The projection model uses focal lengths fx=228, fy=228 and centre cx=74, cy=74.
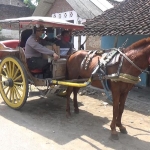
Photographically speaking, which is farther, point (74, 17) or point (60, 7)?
point (60, 7)

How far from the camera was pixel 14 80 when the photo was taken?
18.6ft

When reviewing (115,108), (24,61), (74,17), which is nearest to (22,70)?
(24,61)

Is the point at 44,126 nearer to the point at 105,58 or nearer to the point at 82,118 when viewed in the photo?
the point at 82,118

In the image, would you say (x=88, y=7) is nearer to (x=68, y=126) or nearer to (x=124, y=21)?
(x=124, y=21)

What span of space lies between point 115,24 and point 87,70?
3.56 meters

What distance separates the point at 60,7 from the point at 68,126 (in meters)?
11.4

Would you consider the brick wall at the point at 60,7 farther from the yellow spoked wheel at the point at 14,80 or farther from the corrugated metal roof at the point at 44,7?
the yellow spoked wheel at the point at 14,80

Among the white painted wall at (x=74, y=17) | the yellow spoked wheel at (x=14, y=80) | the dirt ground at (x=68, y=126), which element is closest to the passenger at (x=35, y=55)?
the yellow spoked wheel at (x=14, y=80)

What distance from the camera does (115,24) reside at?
25.7ft

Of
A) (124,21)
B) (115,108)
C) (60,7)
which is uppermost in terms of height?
(60,7)

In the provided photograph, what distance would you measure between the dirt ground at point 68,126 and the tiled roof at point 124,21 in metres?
2.18

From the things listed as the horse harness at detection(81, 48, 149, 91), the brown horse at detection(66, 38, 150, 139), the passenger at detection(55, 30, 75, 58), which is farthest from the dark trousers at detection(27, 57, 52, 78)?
the horse harness at detection(81, 48, 149, 91)

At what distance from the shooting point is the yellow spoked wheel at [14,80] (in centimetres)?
532

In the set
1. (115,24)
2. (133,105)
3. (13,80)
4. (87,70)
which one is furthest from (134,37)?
(13,80)
